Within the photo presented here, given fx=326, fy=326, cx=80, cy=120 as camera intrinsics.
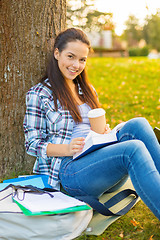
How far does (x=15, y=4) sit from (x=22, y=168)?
1539mm

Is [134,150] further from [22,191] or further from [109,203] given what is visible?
[22,191]

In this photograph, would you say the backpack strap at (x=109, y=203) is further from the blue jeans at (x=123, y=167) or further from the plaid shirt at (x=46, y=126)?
the plaid shirt at (x=46, y=126)

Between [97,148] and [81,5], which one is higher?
[81,5]

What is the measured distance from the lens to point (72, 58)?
2650 millimetres

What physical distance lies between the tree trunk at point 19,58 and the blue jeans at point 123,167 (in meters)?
0.79

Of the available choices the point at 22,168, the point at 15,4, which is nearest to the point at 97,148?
the point at 22,168

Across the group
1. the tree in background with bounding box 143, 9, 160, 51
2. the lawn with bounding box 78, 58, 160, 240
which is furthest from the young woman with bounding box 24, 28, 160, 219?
the tree in background with bounding box 143, 9, 160, 51

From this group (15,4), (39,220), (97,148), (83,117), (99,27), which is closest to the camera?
(39,220)

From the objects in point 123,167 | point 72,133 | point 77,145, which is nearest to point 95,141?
point 77,145

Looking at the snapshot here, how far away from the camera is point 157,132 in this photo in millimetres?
2674

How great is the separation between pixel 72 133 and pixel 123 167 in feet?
2.15

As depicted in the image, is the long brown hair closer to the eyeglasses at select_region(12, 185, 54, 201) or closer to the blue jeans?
the blue jeans

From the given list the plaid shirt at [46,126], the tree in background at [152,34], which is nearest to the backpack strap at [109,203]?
the plaid shirt at [46,126]

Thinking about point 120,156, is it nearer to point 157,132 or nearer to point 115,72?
point 157,132
